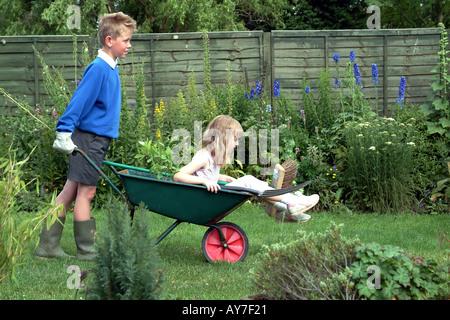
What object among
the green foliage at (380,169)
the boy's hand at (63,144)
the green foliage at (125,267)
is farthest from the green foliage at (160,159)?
the green foliage at (380,169)

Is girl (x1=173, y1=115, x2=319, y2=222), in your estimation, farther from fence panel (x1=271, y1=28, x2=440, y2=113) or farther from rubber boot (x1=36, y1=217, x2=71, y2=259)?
fence panel (x1=271, y1=28, x2=440, y2=113)

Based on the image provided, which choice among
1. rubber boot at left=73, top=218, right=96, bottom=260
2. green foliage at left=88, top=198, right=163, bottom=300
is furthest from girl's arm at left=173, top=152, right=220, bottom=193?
green foliage at left=88, top=198, right=163, bottom=300

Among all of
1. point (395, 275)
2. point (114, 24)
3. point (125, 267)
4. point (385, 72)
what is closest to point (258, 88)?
point (385, 72)

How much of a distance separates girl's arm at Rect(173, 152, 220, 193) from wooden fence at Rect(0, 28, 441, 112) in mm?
3375

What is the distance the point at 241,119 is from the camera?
253 inches

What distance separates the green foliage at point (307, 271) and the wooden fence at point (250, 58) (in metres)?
4.70

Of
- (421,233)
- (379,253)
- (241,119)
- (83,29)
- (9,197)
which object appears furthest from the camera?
(83,29)

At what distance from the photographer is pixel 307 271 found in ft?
8.17

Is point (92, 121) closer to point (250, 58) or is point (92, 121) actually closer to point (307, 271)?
point (307, 271)

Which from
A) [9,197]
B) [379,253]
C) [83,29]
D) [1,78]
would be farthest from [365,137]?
[83,29]

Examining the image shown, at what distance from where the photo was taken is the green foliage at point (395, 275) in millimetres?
2273

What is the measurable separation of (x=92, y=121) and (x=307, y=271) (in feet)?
6.57
